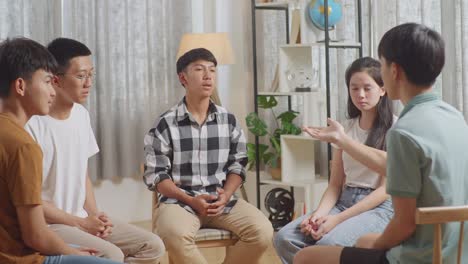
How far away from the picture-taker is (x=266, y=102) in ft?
16.9

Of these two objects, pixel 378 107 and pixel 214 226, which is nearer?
pixel 378 107

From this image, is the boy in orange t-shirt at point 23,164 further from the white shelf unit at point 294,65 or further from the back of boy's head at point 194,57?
the white shelf unit at point 294,65

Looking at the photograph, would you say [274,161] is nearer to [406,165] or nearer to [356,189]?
[356,189]

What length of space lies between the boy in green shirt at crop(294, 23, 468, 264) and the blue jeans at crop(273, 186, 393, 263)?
0.77m

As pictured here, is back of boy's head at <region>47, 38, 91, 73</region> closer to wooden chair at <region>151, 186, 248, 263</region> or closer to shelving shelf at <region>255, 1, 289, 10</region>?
wooden chair at <region>151, 186, 248, 263</region>

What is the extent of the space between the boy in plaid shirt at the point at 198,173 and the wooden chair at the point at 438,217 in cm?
155

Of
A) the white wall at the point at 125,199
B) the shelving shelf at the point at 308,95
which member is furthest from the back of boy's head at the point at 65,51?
the white wall at the point at 125,199

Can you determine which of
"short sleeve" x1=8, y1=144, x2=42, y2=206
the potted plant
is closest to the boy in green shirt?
"short sleeve" x1=8, y1=144, x2=42, y2=206

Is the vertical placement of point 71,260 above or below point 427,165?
below

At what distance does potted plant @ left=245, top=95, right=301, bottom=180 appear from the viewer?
507 cm

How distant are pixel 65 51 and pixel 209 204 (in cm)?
91

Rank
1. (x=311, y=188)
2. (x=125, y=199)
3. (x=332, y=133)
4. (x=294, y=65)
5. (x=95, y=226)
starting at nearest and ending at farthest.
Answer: (x=332, y=133) < (x=95, y=226) < (x=311, y=188) < (x=294, y=65) < (x=125, y=199)

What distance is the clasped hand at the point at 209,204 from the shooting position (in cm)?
333

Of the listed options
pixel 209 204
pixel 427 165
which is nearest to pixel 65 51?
pixel 209 204
